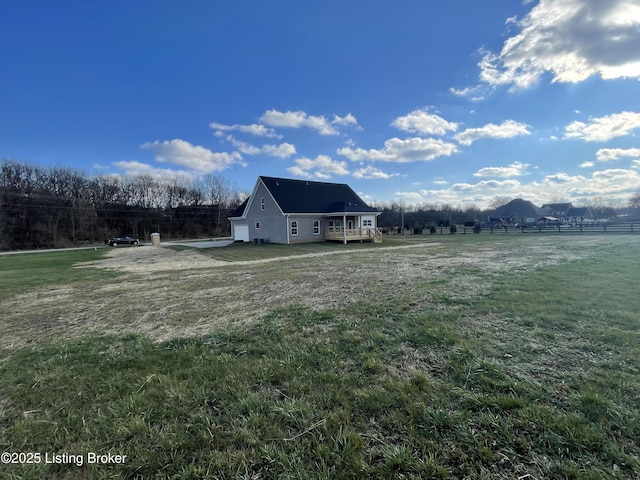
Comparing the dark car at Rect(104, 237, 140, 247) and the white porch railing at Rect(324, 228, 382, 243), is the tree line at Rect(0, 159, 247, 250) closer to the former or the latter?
the dark car at Rect(104, 237, 140, 247)

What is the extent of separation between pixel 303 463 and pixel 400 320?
321cm

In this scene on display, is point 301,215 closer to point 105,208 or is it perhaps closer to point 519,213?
point 105,208

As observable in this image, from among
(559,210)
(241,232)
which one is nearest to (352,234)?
(241,232)

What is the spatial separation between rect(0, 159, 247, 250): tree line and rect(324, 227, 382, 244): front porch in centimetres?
3057

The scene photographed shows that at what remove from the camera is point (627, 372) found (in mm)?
2930

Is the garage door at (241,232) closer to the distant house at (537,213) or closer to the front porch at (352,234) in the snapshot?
the front porch at (352,234)

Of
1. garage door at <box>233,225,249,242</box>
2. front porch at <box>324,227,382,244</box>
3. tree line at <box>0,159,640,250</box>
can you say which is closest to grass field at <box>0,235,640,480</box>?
front porch at <box>324,227,382,244</box>

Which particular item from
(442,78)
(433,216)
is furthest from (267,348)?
(433,216)

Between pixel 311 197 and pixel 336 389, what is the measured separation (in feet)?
83.0

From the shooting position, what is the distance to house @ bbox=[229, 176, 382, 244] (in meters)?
25.0

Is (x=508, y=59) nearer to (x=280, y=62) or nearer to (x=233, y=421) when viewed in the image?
(x=280, y=62)

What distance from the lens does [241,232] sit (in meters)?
29.6

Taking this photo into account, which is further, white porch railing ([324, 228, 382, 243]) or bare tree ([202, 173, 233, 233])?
bare tree ([202, 173, 233, 233])

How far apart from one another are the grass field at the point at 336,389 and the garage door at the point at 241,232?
23.0m
